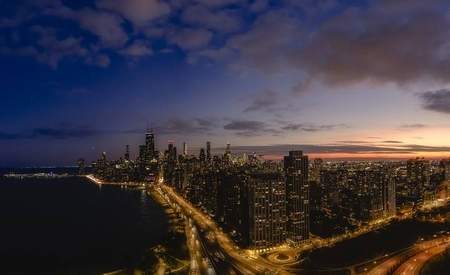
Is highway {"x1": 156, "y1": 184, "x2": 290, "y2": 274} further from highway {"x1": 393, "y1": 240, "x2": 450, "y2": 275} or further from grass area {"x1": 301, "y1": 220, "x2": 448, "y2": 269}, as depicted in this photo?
highway {"x1": 393, "y1": 240, "x2": 450, "y2": 275}

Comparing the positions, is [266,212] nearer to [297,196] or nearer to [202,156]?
[297,196]

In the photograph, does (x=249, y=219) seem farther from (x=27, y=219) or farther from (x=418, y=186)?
(x=418, y=186)

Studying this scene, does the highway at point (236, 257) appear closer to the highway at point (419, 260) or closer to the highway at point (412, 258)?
the highway at point (412, 258)

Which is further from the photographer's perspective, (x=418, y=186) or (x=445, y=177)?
(x=445, y=177)

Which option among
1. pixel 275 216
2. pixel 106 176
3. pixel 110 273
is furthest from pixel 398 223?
pixel 106 176

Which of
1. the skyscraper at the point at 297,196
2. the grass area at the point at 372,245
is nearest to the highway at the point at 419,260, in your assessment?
the grass area at the point at 372,245

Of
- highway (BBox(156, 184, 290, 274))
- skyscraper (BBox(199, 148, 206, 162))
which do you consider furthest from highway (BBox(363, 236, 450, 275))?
skyscraper (BBox(199, 148, 206, 162))
